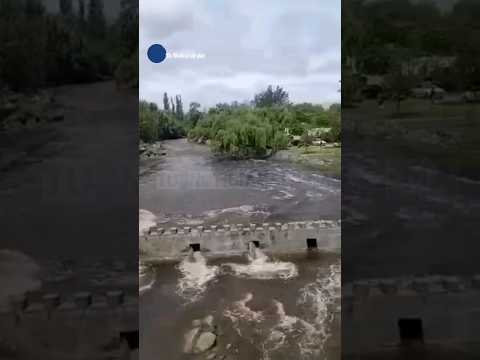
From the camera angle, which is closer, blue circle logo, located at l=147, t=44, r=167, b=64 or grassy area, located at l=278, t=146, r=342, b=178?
blue circle logo, located at l=147, t=44, r=167, b=64

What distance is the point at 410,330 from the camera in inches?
79.9

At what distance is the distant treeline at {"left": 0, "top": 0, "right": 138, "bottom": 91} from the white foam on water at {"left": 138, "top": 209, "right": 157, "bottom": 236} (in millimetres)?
568

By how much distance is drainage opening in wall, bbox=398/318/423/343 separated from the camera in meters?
2.02

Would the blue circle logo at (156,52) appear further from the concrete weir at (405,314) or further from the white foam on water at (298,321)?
the concrete weir at (405,314)

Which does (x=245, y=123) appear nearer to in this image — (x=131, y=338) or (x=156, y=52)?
(x=156, y=52)

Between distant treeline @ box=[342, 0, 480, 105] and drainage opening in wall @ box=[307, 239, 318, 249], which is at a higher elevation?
distant treeline @ box=[342, 0, 480, 105]

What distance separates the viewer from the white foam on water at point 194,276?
6.54 feet

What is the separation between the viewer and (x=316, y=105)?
200 cm

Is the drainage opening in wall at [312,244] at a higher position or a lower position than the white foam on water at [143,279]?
higher

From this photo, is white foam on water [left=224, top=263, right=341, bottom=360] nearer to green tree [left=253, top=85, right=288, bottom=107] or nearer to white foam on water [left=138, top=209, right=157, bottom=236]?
white foam on water [left=138, top=209, right=157, bottom=236]

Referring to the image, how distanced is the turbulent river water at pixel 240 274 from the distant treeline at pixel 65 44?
45cm

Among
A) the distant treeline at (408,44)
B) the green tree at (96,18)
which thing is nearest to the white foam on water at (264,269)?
the distant treeline at (408,44)

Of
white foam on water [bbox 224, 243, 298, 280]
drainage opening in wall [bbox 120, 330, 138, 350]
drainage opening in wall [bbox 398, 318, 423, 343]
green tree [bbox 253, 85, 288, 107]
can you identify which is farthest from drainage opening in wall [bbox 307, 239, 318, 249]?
drainage opening in wall [bbox 120, 330, 138, 350]

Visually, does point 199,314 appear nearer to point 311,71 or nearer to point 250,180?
point 250,180
